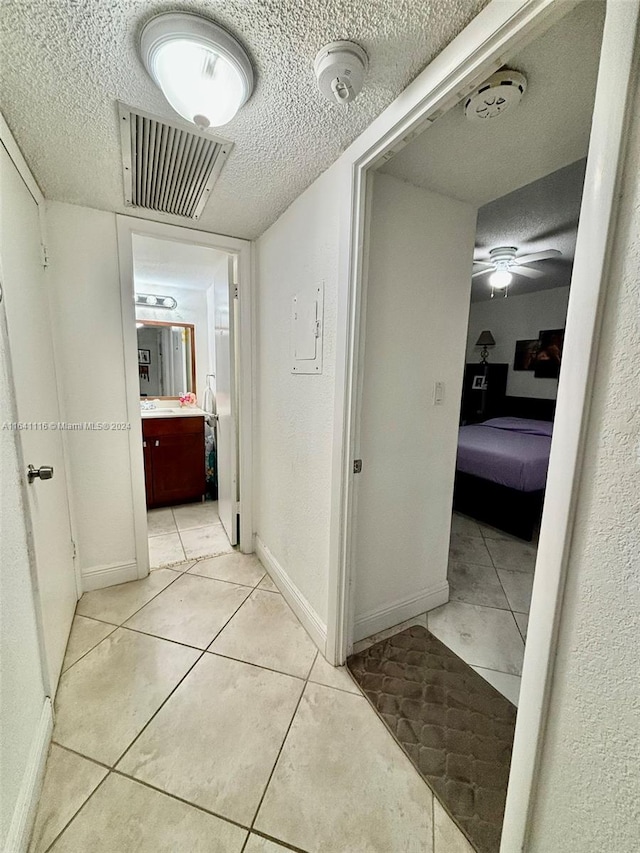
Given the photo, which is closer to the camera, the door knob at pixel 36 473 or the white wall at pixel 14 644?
the white wall at pixel 14 644

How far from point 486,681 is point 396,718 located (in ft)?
1.56

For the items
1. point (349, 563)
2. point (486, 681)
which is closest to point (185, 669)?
point (349, 563)

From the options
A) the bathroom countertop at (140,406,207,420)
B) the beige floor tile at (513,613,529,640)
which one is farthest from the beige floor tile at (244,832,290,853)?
the bathroom countertop at (140,406,207,420)

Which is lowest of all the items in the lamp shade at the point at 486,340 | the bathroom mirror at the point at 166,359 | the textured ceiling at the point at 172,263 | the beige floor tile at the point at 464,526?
the beige floor tile at the point at 464,526

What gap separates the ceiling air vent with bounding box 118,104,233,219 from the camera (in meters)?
1.17

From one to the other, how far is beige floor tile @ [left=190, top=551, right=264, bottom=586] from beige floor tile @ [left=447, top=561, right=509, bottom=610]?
125 cm

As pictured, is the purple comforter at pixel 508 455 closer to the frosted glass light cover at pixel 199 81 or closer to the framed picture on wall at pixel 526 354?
the framed picture on wall at pixel 526 354

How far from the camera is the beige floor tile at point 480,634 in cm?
158

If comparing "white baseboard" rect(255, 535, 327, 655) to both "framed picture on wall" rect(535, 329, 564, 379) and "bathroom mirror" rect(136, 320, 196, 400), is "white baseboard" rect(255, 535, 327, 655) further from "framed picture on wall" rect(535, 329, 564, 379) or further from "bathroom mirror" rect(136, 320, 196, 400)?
"framed picture on wall" rect(535, 329, 564, 379)

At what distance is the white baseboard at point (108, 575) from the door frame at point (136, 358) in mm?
51

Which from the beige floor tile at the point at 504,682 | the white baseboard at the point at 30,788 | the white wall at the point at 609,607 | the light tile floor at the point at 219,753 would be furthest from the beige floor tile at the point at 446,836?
the white baseboard at the point at 30,788

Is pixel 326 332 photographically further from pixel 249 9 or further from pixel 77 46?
pixel 77 46

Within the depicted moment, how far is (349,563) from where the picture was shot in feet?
4.81

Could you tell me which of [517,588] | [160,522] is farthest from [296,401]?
[160,522]
